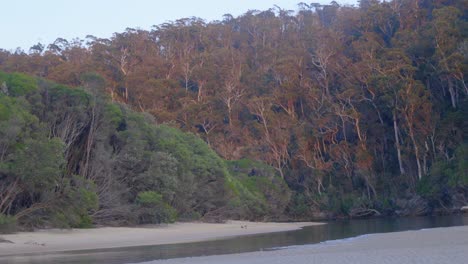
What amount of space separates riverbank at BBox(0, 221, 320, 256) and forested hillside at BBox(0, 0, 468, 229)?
385 centimetres

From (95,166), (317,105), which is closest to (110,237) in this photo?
(95,166)

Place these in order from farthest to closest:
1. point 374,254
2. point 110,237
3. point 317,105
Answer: point 317,105, point 110,237, point 374,254

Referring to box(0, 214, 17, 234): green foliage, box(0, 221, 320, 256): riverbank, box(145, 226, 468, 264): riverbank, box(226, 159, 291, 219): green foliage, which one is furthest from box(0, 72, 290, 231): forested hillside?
box(145, 226, 468, 264): riverbank

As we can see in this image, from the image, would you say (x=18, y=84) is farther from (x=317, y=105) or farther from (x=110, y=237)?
(x=317, y=105)

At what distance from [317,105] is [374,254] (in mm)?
34413

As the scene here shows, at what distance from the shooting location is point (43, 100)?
29.1m

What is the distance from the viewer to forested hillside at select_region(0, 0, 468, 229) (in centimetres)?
4134

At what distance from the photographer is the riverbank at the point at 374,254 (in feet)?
45.8

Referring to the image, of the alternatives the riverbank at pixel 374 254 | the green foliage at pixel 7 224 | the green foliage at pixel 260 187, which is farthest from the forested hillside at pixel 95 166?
the riverbank at pixel 374 254

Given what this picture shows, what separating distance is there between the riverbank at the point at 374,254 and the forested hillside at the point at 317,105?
1499cm

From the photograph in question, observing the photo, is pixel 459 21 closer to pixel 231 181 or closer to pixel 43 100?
pixel 231 181

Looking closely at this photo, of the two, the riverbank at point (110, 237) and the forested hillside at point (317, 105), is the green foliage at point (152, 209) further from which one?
the forested hillside at point (317, 105)

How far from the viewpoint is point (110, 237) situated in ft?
78.2

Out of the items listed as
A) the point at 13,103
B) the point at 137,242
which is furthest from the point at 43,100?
the point at 137,242
